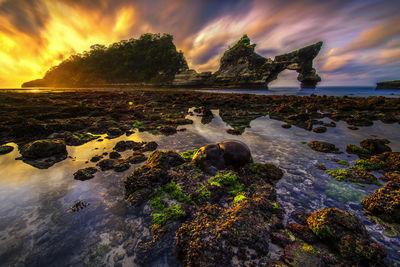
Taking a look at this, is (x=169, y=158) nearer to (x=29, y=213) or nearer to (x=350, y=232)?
(x=29, y=213)

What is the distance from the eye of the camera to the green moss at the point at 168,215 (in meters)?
2.63

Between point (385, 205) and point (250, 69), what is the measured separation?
60043mm

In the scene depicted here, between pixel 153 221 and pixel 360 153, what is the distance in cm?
717

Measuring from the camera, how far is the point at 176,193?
332 cm

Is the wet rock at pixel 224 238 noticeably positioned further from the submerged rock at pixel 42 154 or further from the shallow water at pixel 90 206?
the submerged rock at pixel 42 154

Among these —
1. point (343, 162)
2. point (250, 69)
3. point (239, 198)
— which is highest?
point (250, 69)

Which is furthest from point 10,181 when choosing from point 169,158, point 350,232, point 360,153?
point 360,153

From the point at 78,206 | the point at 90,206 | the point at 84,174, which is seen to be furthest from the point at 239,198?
the point at 84,174

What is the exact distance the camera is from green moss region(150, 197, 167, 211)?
2.95 meters

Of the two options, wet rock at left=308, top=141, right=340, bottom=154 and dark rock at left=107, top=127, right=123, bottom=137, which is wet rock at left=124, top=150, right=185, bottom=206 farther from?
wet rock at left=308, top=141, right=340, bottom=154

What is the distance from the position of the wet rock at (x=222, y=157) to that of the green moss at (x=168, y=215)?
1.53 meters

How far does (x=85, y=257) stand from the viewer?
6.92ft

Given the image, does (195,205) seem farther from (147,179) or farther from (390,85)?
(390,85)

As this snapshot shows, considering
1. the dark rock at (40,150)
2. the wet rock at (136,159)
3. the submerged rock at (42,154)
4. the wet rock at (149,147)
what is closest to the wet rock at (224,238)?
the wet rock at (136,159)
